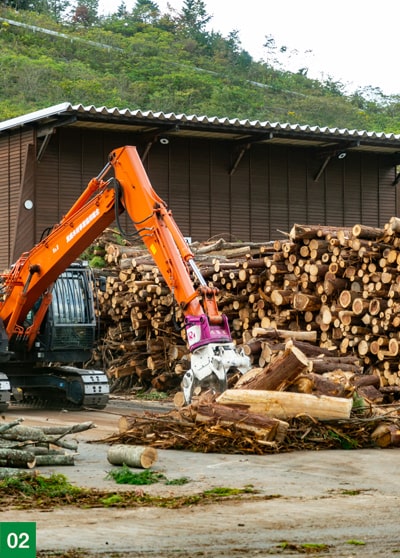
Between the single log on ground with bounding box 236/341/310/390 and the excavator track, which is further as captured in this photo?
the excavator track

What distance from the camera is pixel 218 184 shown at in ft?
95.1

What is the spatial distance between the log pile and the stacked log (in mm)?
4553

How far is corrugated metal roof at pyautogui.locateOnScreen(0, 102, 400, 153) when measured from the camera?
2562 centimetres

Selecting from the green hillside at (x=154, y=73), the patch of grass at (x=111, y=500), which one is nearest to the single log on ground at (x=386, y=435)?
the patch of grass at (x=111, y=500)

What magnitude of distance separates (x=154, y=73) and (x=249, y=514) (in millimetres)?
61157

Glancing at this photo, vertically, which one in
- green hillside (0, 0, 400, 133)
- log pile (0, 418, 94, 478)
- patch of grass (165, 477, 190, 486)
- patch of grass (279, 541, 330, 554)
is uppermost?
green hillside (0, 0, 400, 133)

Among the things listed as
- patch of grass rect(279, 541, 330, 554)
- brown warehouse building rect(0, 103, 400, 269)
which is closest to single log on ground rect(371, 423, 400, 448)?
patch of grass rect(279, 541, 330, 554)

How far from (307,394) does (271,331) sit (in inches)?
182

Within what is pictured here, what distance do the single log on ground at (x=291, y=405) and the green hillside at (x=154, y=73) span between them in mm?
38833

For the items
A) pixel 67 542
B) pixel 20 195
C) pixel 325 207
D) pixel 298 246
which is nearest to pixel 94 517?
pixel 67 542

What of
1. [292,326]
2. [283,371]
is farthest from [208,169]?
[283,371]

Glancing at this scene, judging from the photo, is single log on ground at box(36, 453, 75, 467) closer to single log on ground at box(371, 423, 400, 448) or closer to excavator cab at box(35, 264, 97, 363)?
single log on ground at box(371, 423, 400, 448)

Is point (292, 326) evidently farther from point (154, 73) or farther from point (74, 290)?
point (154, 73)

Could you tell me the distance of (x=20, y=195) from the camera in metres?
26.8
